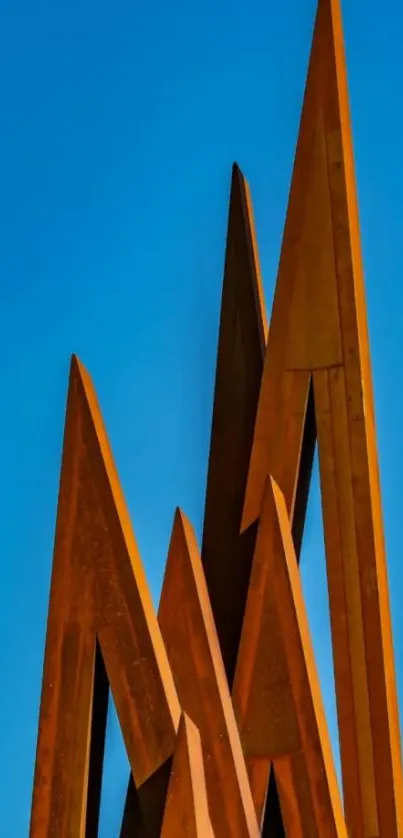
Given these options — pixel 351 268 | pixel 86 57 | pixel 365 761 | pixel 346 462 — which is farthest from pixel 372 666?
pixel 86 57

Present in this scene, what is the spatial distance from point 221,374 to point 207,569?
9.4 inches

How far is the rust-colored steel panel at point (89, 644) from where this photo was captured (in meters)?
1.19

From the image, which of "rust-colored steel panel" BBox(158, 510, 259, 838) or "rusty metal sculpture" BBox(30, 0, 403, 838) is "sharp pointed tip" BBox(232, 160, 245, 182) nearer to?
"rusty metal sculpture" BBox(30, 0, 403, 838)

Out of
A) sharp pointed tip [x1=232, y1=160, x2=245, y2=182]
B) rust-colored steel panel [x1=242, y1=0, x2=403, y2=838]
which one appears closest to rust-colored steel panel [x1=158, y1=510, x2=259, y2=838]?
rust-colored steel panel [x1=242, y1=0, x2=403, y2=838]

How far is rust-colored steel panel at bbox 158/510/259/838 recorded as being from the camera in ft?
3.84

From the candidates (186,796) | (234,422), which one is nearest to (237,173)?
(234,422)

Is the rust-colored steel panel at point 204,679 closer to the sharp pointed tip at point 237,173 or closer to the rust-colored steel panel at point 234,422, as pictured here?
the rust-colored steel panel at point 234,422

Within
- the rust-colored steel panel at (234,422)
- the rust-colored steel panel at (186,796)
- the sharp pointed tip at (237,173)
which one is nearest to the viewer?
the rust-colored steel panel at (186,796)

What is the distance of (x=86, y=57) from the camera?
1523 millimetres

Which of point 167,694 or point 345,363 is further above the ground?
point 345,363

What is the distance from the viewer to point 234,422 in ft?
4.50

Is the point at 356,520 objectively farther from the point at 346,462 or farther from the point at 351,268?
the point at 351,268

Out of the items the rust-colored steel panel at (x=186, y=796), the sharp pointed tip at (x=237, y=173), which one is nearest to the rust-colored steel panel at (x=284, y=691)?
the rust-colored steel panel at (x=186, y=796)

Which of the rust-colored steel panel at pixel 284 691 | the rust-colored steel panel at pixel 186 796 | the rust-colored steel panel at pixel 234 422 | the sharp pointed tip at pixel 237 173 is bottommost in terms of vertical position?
the rust-colored steel panel at pixel 186 796
